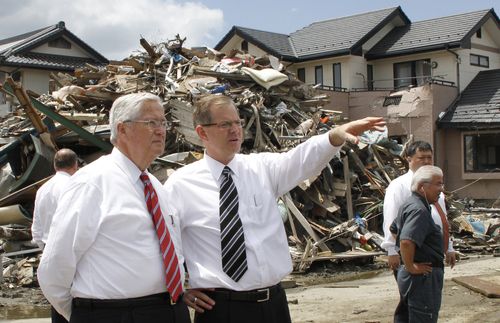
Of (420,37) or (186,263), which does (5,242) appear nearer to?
(186,263)

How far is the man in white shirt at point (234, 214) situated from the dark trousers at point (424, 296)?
5.35 ft

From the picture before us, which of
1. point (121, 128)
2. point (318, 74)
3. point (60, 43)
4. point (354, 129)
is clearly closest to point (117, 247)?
point (121, 128)

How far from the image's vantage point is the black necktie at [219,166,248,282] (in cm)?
342

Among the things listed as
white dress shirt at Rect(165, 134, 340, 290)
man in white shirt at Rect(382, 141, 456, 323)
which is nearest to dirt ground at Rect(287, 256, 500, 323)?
man in white shirt at Rect(382, 141, 456, 323)

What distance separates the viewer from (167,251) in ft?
10.3

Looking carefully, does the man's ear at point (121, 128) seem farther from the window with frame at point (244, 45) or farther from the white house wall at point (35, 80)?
the white house wall at point (35, 80)

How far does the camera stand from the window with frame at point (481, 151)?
25.6 m

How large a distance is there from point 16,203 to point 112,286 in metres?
11.0

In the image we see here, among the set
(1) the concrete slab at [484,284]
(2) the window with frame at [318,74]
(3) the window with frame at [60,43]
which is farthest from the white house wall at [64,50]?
(1) the concrete slab at [484,284]

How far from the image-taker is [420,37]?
29047 mm

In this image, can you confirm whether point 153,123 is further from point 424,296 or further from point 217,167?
point 424,296

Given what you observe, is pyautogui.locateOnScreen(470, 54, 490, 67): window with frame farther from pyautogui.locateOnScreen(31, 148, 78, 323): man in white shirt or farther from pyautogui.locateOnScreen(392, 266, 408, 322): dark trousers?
pyautogui.locateOnScreen(31, 148, 78, 323): man in white shirt

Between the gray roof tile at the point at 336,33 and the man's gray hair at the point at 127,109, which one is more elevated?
the gray roof tile at the point at 336,33

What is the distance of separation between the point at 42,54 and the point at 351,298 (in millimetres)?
29056
